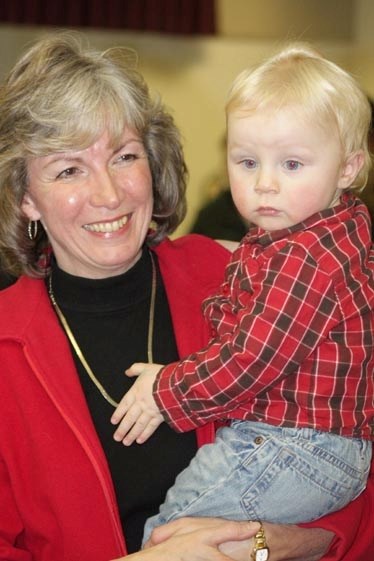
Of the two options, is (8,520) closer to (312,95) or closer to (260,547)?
(260,547)

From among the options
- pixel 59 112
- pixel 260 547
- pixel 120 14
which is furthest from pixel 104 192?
pixel 120 14

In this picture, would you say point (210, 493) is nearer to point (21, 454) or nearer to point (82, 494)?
point (82, 494)

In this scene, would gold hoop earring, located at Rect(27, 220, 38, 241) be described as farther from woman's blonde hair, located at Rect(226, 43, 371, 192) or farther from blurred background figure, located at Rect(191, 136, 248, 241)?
blurred background figure, located at Rect(191, 136, 248, 241)

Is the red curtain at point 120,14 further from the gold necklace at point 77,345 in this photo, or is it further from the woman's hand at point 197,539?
the woman's hand at point 197,539

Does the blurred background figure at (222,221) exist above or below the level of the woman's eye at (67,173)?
below

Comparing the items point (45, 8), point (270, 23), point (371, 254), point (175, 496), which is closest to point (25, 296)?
point (175, 496)

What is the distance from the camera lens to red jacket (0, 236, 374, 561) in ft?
6.18

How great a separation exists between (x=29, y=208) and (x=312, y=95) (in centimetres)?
82

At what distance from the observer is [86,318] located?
2.10 m

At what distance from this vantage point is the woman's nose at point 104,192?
1979 mm

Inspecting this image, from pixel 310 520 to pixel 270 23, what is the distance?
5.52 metres

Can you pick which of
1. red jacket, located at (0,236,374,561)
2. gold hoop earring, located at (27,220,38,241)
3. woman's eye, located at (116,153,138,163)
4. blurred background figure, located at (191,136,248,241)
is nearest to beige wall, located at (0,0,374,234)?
blurred background figure, located at (191,136,248,241)

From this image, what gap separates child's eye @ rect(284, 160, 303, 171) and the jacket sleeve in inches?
36.1

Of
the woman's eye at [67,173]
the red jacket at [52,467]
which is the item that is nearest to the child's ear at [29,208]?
the woman's eye at [67,173]
